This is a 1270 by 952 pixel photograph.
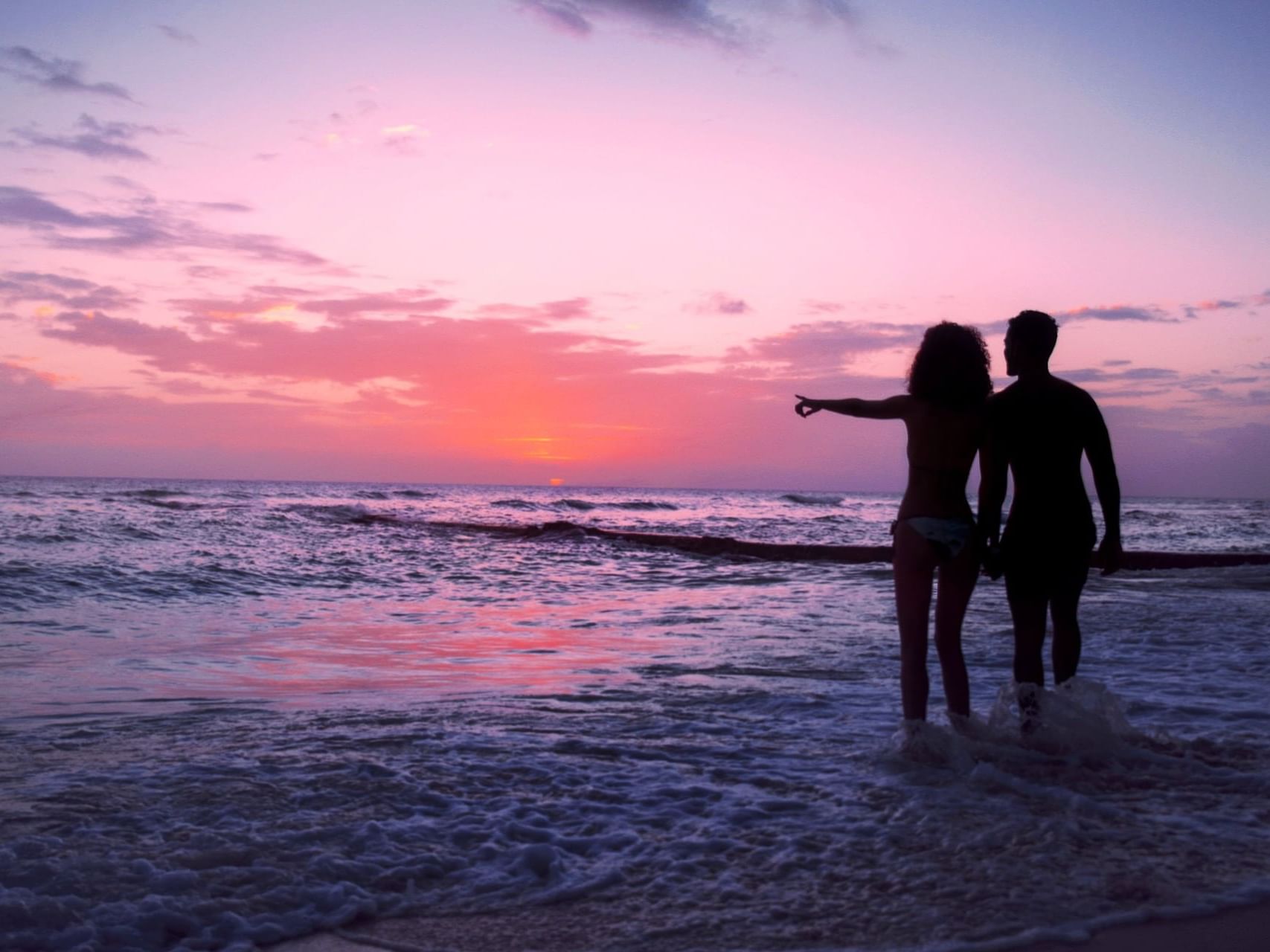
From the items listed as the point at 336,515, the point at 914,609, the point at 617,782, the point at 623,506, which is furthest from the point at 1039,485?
the point at 623,506

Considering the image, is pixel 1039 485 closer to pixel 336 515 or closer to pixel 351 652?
A: pixel 351 652

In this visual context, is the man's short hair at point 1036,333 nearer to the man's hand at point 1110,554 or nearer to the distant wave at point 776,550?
the man's hand at point 1110,554

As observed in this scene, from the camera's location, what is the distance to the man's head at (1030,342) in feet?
13.7

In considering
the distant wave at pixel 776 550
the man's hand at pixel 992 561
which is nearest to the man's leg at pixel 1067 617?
the man's hand at pixel 992 561

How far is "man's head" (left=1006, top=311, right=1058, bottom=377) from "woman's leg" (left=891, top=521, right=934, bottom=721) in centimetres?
87

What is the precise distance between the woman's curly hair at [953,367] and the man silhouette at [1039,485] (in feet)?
0.48

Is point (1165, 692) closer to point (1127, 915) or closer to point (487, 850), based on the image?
point (1127, 915)

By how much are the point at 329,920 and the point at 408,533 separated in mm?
20685

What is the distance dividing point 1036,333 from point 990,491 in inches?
28.0

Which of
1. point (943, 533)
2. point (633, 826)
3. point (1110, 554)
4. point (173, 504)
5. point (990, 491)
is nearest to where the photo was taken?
point (633, 826)

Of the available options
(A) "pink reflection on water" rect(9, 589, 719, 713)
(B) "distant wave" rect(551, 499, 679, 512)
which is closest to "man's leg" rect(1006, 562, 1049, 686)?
(A) "pink reflection on water" rect(9, 589, 719, 713)

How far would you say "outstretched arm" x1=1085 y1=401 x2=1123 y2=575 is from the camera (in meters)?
4.11

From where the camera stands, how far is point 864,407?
4008 millimetres

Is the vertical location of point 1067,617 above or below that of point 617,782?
above
